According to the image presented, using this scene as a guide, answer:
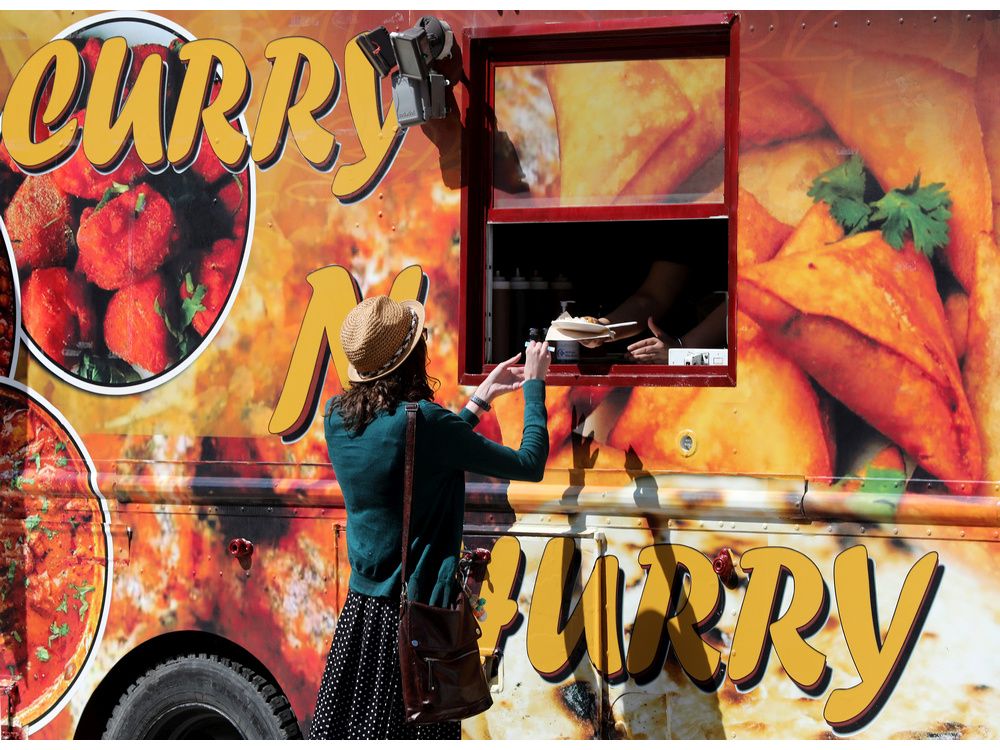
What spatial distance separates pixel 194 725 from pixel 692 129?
3.04m

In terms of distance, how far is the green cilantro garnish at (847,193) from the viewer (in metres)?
3.76

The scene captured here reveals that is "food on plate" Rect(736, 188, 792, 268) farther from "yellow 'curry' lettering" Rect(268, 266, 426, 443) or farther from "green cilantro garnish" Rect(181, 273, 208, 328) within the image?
"green cilantro garnish" Rect(181, 273, 208, 328)

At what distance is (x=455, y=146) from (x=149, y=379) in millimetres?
1497

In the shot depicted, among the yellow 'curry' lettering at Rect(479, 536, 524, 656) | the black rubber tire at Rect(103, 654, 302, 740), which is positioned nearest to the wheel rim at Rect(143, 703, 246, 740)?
the black rubber tire at Rect(103, 654, 302, 740)

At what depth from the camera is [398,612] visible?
331 cm

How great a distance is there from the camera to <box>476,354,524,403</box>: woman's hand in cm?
370

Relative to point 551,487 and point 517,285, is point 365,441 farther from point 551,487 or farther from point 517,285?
point 517,285

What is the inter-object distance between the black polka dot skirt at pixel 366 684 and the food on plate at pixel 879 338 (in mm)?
1630

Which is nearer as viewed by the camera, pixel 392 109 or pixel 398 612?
pixel 398 612

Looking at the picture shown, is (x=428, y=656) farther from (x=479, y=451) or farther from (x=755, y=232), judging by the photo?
(x=755, y=232)

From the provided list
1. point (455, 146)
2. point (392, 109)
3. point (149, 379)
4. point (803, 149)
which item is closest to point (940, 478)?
point (803, 149)

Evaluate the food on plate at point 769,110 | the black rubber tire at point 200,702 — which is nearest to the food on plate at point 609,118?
the food on plate at point 769,110

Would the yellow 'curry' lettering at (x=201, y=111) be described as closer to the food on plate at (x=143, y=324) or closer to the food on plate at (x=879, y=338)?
the food on plate at (x=143, y=324)

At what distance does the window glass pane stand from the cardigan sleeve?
1170mm
